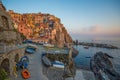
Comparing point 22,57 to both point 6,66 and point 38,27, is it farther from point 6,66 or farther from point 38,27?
point 38,27

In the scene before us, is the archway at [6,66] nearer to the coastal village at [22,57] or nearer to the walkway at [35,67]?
the coastal village at [22,57]

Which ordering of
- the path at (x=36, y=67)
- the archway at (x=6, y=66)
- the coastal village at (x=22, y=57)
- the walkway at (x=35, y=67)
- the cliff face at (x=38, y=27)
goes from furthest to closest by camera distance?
the cliff face at (x=38, y=27)
the path at (x=36, y=67)
the walkway at (x=35, y=67)
the coastal village at (x=22, y=57)
the archway at (x=6, y=66)

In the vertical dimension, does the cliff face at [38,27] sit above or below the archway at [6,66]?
above

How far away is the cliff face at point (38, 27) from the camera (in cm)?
7662

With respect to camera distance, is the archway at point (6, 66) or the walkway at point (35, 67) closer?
the archway at point (6, 66)

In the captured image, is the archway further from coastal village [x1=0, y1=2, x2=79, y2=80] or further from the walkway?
the walkway

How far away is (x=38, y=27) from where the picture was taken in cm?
9125

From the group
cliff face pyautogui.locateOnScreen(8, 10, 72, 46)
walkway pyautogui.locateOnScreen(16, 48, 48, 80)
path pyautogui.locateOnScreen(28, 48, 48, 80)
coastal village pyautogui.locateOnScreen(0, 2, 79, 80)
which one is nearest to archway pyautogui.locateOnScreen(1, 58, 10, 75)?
coastal village pyautogui.locateOnScreen(0, 2, 79, 80)

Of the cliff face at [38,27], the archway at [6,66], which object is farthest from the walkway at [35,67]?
the cliff face at [38,27]

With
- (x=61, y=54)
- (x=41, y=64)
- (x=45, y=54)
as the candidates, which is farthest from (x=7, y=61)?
(x=61, y=54)

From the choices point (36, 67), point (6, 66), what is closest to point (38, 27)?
point (36, 67)

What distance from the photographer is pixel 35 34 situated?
3312 inches

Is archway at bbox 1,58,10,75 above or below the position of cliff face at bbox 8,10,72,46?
below

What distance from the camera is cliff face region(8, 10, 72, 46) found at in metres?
76.6
